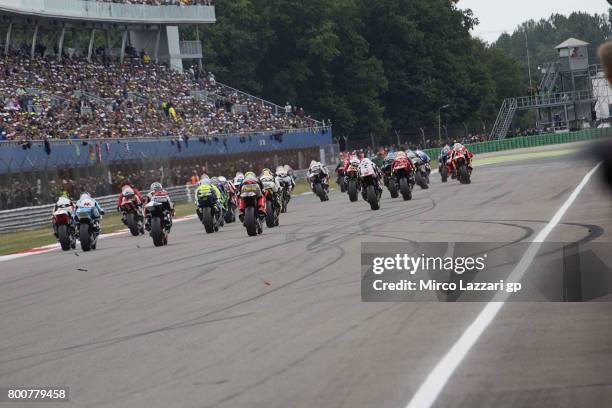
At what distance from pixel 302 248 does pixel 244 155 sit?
32.7 meters

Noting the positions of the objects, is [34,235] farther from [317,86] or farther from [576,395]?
[317,86]

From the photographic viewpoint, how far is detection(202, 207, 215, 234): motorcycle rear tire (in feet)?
77.5

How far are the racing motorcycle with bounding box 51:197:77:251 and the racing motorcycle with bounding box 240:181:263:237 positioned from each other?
4.14 metres

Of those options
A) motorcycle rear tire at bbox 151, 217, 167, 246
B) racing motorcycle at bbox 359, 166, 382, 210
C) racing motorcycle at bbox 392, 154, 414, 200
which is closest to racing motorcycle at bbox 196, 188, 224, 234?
motorcycle rear tire at bbox 151, 217, 167, 246

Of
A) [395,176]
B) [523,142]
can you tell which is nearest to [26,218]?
[395,176]

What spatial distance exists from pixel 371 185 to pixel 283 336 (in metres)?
16.7

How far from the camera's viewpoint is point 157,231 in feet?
69.7

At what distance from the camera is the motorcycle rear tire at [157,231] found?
2123cm

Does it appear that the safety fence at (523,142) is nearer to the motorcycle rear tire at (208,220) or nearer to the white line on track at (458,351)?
the motorcycle rear tire at (208,220)

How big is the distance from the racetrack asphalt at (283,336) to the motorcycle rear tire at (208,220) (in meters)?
5.82

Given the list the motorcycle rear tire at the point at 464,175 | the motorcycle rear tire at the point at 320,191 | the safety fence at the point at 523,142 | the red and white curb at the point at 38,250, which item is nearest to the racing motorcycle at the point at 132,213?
the red and white curb at the point at 38,250

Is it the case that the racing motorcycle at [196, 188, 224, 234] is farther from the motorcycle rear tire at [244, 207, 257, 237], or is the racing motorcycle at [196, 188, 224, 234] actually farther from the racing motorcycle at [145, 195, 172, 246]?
the motorcycle rear tire at [244, 207, 257, 237]

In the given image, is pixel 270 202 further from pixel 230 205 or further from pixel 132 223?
pixel 132 223

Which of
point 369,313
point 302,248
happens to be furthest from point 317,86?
point 369,313
